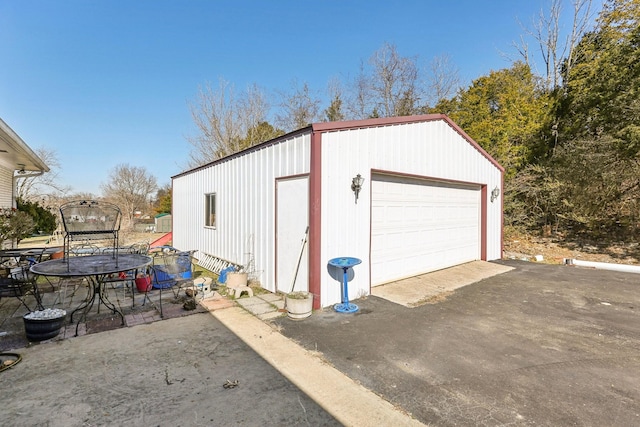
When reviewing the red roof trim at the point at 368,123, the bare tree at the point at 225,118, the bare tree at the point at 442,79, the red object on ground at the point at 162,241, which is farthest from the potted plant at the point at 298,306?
the bare tree at the point at 442,79

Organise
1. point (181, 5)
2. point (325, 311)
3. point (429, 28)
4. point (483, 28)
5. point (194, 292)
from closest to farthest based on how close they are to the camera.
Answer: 1. point (325, 311)
2. point (194, 292)
3. point (181, 5)
4. point (483, 28)
5. point (429, 28)

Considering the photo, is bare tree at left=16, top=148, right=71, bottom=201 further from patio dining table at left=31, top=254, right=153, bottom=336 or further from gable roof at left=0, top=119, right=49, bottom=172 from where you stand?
patio dining table at left=31, top=254, right=153, bottom=336

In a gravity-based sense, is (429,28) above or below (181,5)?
above

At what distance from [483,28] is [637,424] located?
15140 mm

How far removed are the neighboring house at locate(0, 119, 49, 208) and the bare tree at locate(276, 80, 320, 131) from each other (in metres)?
14.4

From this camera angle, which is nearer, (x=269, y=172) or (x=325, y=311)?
(x=325, y=311)

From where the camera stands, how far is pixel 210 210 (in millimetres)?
9109

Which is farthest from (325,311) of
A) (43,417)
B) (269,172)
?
(43,417)

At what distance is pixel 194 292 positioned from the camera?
562cm

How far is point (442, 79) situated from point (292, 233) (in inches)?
751

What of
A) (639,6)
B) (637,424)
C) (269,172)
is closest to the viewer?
(637,424)

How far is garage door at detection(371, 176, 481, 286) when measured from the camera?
624 cm

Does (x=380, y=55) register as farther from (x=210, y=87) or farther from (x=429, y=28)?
(x=210, y=87)

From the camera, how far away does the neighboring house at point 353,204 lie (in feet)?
16.9
